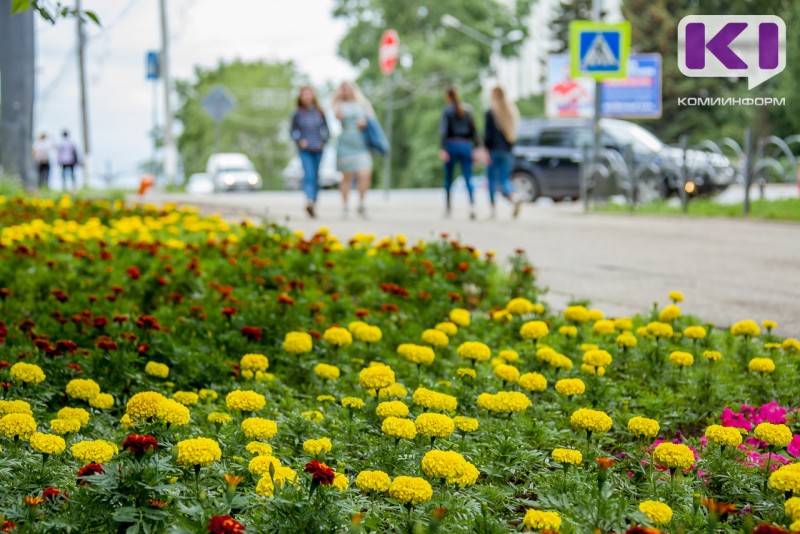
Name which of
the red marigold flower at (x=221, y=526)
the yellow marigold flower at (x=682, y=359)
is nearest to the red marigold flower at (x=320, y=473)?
the red marigold flower at (x=221, y=526)

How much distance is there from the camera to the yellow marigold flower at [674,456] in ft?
8.11

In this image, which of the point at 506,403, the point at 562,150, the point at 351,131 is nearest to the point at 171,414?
the point at 506,403

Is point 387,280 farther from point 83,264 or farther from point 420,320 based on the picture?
point 83,264

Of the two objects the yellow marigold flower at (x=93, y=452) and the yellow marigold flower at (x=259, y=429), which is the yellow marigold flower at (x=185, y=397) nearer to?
the yellow marigold flower at (x=259, y=429)

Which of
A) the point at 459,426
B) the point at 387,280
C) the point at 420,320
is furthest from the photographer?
the point at 387,280

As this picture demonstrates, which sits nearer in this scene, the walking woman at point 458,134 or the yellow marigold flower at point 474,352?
the yellow marigold flower at point 474,352

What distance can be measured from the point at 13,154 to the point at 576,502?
53.4 ft

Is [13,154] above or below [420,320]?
above

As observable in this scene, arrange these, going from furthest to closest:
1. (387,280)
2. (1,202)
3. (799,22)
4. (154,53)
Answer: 1. (799,22)
2. (154,53)
3. (1,202)
4. (387,280)

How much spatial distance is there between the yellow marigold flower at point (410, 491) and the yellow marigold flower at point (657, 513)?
461 millimetres

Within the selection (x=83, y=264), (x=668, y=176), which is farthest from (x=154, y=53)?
(x=83, y=264)

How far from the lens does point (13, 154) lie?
1691cm

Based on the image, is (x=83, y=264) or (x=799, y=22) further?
(x=799, y=22)

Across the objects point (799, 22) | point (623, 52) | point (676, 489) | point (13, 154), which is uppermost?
point (799, 22)
